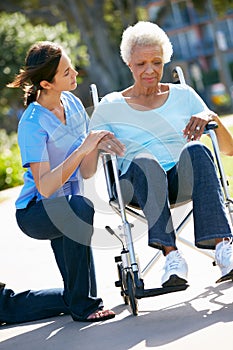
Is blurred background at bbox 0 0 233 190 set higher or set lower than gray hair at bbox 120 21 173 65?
higher

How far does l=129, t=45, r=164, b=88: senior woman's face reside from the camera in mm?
5320

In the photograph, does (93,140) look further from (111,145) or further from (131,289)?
(131,289)

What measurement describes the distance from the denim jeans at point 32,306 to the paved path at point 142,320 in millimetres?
58

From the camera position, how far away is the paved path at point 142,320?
14.2 ft

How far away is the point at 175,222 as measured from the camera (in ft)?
18.1

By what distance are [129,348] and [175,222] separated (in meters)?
1.36

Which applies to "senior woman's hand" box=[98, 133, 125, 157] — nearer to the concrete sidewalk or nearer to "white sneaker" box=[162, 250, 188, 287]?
"white sneaker" box=[162, 250, 188, 287]

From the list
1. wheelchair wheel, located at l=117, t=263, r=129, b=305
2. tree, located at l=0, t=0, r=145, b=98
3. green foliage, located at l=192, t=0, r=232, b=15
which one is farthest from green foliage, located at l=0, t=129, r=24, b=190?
green foliage, located at l=192, t=0, r=232, b=15

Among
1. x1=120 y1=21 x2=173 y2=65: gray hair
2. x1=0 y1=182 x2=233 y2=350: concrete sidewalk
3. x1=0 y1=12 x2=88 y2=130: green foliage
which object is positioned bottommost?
x1=0 y1=182 x2=233 y2=350: concrete sidewalk

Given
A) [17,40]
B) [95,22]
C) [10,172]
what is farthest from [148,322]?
[95,22]

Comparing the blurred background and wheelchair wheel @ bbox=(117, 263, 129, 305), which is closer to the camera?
wheelchair wheel @ bbox=(117, 263, 129, 305)

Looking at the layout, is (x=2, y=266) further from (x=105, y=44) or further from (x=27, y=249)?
(x=105, y=44)

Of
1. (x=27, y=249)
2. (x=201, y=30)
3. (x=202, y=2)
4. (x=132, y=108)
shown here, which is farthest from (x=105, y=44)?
(x=201, y=30)

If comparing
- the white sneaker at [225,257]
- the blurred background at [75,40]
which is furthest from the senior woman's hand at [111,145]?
the blurred background at [75,40]
